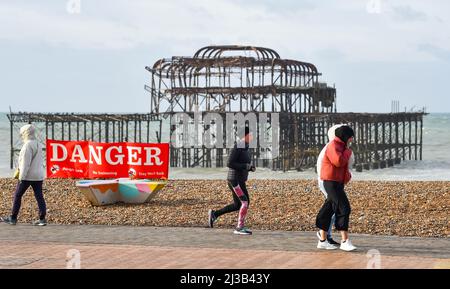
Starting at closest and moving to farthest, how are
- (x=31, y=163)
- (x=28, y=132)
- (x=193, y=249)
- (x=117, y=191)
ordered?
(x=193, y=249), (x=28, y=132), (x=31, y=163), (x=117, y=191)

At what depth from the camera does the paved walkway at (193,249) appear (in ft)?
32.0

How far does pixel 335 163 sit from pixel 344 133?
40 centimetres

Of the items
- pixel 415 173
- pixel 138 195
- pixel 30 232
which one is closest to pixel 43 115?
pixel 415 173

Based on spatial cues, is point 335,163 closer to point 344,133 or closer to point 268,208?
point 344,133

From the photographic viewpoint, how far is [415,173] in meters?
50.5

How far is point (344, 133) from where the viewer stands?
1097cm

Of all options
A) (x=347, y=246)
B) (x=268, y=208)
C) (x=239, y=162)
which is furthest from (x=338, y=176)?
(x=268, y=208)

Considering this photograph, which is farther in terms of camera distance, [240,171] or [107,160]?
[107,160]

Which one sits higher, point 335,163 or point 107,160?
point 335,163

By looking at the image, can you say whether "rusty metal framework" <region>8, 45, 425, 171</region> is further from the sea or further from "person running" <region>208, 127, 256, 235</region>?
"person running" <region>208, 127, 256, 235</region>

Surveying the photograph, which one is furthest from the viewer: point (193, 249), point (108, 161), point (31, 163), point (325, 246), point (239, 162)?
point (108, 161)

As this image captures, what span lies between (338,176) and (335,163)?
0.72 feet

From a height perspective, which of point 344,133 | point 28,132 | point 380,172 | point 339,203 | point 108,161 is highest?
point 344,133
